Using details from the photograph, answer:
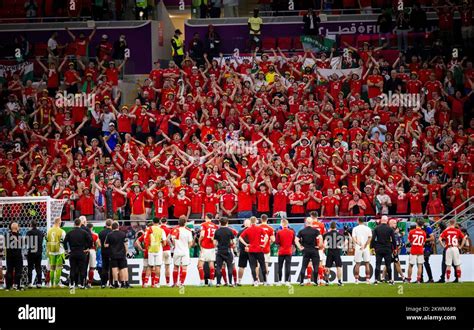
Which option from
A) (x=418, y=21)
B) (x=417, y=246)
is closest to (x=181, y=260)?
(x=417, y=246)

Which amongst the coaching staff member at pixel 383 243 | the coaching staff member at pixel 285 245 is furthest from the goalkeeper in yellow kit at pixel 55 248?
the coaching staff member at pixel 383 243

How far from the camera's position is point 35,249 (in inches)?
1128

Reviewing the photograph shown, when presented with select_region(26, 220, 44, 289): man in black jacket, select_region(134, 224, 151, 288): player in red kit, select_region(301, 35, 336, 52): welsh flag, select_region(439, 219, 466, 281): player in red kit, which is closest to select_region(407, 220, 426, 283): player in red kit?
select_region(439, 219, 466, 281): player in red kit

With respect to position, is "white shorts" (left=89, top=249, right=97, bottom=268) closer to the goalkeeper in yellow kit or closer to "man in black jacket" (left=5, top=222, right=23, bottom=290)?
the goalkeeper in yellow kit

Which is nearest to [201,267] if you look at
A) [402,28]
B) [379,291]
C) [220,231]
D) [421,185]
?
[220,231]

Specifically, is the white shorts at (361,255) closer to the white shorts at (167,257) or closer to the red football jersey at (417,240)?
the red football jersey at (417,240)

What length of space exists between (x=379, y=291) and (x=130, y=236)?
7.07 m

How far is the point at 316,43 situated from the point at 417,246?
12.4 meters

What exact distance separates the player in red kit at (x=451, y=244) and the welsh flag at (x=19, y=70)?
16450 mm

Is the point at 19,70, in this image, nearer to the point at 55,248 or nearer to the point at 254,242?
the point at 55,248

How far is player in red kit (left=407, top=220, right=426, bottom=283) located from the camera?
29.1m

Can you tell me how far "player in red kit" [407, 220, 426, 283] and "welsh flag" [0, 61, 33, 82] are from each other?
15.8m

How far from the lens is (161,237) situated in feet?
94.9
